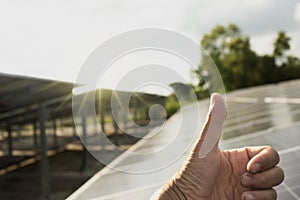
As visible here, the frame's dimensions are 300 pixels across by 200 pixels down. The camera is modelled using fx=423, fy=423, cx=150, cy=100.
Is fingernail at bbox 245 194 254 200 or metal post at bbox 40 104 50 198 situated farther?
metal post at bbox 40 104 50 198

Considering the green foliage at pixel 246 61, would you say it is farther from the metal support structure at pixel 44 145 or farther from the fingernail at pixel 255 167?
the fingernail at pixel 255 167

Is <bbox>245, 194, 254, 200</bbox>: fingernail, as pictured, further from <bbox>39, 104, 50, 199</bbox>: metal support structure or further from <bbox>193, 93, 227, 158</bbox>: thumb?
<bbox>39, 104, 50, 199</bbox>: metal support structure

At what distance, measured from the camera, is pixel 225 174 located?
167 centimetres

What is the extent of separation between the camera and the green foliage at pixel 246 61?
28.8m

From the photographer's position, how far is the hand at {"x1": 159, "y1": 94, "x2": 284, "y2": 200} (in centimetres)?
152

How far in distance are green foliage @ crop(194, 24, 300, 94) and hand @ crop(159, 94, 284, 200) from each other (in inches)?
940

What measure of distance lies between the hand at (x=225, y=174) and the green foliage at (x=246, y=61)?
2388cm

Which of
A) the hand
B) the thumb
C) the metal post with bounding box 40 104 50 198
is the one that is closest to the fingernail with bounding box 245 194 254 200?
the hand

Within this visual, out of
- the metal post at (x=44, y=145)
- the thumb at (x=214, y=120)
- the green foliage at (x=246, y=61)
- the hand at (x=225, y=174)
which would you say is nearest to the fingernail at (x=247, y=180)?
the hand at (x=225, y=174)

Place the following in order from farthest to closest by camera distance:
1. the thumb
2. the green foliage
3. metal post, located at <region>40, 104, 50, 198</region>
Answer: the green foliage → metal post, located at <region>40, 104, 50, 198</region> → the thumb

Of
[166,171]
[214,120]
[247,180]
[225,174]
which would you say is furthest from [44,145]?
[214,120]

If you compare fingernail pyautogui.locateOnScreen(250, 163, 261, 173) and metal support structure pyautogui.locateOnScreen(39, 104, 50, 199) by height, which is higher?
fingernail pyautogui.locateOnScreen(250, 163, 261, 173)

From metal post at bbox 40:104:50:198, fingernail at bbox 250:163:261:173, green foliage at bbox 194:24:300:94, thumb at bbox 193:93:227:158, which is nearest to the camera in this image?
thumb at bbox 193:93:227:158

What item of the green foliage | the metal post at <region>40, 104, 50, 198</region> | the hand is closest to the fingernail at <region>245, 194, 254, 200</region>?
the hand
